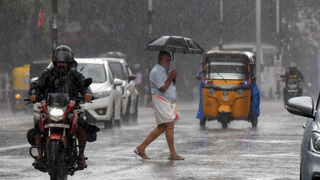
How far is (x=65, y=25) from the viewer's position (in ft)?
160

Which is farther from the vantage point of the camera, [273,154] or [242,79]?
[242,79]

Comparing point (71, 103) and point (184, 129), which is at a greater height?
point (71, 103)

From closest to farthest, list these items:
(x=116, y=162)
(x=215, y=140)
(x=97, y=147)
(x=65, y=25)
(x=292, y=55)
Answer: (x=116, y=162) → (x=97, y=147) → (x=215, y=140) → (x=65, y=25) → (x=292, y=55)

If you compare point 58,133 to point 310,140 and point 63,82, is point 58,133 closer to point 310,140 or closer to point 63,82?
point 63,82

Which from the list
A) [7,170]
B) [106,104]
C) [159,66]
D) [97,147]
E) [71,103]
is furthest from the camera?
[106,104]

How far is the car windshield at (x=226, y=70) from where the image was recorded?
952 inches

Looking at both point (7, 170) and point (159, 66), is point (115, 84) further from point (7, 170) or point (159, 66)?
point (7, 170)

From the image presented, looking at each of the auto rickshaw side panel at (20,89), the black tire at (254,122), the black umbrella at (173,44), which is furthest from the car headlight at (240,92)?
the auto rickshaw side panel at (20,89)

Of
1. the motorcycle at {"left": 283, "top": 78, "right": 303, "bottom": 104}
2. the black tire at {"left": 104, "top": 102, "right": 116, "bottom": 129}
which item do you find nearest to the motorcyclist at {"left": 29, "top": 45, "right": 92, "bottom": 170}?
the black tire at {"left": 104, "top": 102, "right": 116, "bottom": 129}

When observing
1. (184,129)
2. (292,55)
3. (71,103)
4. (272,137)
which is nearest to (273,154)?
(272,137)

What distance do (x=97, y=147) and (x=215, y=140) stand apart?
2.99 metres

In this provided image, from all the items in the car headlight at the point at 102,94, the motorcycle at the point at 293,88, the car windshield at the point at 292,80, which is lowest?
the motorcycle at the point at 293,88

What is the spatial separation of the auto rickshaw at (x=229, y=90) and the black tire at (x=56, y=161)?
44.2ft

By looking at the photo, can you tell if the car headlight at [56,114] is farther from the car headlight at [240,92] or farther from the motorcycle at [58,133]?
the car headlight at [240,92]
